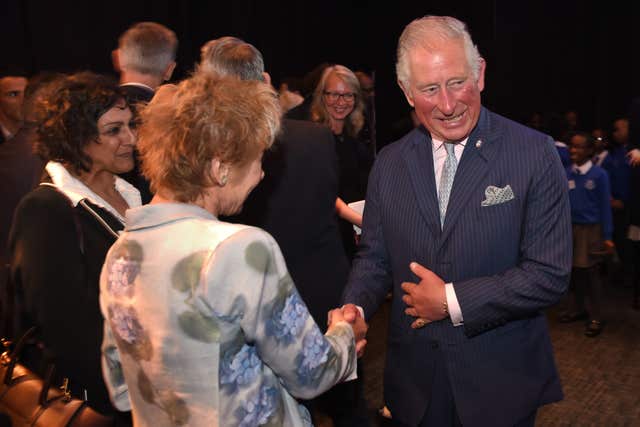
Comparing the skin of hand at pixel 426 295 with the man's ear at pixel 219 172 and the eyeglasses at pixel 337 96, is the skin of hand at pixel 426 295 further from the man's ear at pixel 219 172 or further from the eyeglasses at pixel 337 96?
the eyeglasses at pixel 337 96

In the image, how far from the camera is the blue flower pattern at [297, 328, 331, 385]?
132cm

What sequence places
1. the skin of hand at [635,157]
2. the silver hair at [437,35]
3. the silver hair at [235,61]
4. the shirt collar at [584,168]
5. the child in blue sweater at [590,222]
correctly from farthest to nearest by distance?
the skin of hand at [635,157], the shirt collar at [584,168], the child in blue sweater at [590,222], the silver hair at [235,61], the silver hair at [437,35]

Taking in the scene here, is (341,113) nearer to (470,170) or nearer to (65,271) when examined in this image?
(470,170)

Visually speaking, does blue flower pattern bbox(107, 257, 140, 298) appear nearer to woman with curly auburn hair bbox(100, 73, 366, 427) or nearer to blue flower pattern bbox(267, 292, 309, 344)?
woman with curly auburn hair bbox(100, 73, 366, 427)

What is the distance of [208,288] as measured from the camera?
120 centimetres

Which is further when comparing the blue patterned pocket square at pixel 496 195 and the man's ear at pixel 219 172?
the blue patterned pocket square at pixel 496 195

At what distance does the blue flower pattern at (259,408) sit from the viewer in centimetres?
131

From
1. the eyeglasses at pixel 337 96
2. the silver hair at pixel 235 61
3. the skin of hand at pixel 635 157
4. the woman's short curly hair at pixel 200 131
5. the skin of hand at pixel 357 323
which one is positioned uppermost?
the silver hair at pixel 235 61

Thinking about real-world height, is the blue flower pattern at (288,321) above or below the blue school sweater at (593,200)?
above

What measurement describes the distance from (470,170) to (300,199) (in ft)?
3.25

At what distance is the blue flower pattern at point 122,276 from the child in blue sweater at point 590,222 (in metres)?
4.38

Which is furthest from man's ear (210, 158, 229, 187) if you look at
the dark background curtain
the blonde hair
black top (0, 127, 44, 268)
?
the dark background curtain

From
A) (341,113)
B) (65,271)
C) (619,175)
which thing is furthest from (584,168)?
(65,271)

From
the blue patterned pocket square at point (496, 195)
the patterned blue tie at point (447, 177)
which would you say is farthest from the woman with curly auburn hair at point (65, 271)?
the blue patterned pocket square at point (496, 195)
